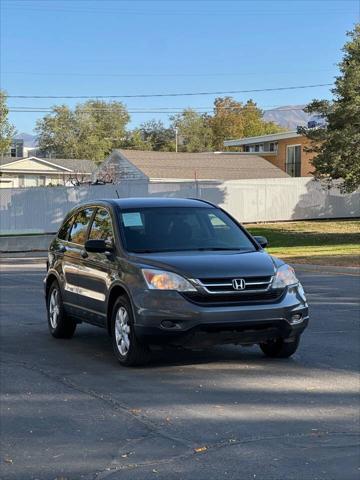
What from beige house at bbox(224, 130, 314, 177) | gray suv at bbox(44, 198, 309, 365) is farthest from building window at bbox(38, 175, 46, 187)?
gray suv at bbox(44, 198, 309, 365)

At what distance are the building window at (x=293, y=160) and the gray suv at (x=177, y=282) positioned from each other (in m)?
41.4

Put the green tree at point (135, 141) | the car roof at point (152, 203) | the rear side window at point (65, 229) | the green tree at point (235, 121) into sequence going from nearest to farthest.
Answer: the car roof at point (152, 203)
the rear side window at point (65, 229)
the green tree at point (235, 121)
the green tree at point (135, 141)

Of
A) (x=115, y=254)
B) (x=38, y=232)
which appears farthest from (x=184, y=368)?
(x=38, y=232)

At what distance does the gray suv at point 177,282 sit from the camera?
668cm

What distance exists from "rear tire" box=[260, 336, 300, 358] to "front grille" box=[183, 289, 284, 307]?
749mm

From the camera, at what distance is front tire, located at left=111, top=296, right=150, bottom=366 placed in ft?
23.0

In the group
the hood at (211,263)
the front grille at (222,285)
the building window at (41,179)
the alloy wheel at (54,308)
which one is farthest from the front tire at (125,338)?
the building window at (41,179)

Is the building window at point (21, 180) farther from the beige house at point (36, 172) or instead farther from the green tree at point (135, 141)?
the green tree at point (135, 141)

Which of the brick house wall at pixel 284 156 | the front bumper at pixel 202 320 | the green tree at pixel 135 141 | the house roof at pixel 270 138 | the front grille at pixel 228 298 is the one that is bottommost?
the front bumper at pixel 202 320

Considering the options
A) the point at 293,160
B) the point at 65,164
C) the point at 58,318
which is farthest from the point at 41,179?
the point at 58,318

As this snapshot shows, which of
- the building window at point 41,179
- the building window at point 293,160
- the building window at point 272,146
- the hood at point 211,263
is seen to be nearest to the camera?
the hood at point 211,263

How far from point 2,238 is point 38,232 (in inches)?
125

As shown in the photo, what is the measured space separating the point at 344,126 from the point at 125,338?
69.7 ft

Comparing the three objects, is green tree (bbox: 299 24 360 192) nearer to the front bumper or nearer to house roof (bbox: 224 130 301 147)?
house roof (bbox: 224 130 301 147)
